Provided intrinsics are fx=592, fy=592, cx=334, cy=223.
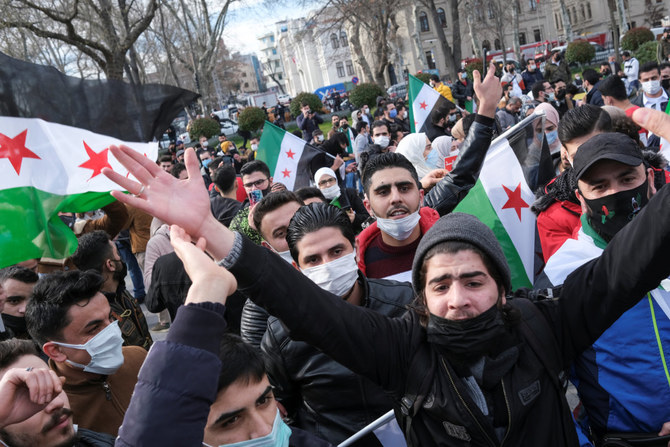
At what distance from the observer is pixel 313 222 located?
9.02ft

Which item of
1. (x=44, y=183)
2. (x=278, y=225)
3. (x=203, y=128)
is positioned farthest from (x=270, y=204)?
(x=203, y=128)

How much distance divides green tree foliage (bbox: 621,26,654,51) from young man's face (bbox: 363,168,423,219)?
26565 millimetres

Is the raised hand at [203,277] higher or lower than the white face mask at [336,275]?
higher

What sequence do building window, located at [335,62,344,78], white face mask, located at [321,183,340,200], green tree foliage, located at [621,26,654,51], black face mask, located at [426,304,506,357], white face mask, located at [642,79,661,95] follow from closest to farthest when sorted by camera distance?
black face mask, located at [426,304,506,357] < white face mask, located at [321,183,340,200] < white face mask, located at [642,79,661,95] < green tree foliage, located at [621,26,654,51] < building window, located at [335,62,344,78]

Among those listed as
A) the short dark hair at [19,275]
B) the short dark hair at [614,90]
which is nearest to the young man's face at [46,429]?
the short dark hair at [19,275]

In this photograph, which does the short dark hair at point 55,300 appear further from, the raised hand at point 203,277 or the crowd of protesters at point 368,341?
the raised hand at point 203,277

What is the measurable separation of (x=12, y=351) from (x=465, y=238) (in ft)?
5.66

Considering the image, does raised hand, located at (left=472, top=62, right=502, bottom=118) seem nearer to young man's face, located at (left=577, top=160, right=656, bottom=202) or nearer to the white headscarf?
young man's face, located at (left=577, top=160, right=656, bottom=202)

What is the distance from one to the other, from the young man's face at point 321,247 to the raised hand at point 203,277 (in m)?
0.92

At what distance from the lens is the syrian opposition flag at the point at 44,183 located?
3369mm

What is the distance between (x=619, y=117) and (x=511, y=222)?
961 mm

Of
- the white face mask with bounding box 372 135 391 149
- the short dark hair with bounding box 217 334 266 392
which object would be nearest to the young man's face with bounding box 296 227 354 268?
the short dark hair with bounding box 217 334 266 392

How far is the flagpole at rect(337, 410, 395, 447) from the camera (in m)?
2.30

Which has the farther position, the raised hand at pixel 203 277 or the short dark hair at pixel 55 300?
the short dark hair at pixel 55 300
